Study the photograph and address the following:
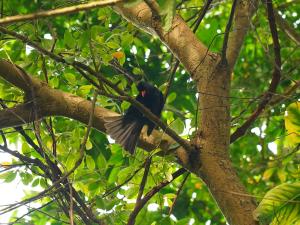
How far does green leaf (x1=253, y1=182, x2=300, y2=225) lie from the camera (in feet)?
5.77

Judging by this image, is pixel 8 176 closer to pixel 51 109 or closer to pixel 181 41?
pixel 51 109

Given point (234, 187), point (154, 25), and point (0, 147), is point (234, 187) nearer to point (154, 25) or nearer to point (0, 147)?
point (154, 25)

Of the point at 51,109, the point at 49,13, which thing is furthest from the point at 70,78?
the point at 49,13

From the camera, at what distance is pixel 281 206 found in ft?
5.88

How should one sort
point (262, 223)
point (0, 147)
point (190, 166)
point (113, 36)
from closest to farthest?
point (262, 223) → point (190, 166) → point (0, 147) → point (113, 36)

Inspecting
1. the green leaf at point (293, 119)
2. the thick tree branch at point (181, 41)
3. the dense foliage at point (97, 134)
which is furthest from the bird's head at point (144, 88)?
the green leaf at point (293, 119)

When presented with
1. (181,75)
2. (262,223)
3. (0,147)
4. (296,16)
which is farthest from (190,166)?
(296,16)

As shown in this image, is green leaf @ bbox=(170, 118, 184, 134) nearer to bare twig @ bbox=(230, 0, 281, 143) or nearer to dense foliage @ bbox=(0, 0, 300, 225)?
dense foliage @ bbox=(0, 0, 300, 225)

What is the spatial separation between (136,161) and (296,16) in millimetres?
2535

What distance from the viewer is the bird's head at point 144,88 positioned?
3631mm

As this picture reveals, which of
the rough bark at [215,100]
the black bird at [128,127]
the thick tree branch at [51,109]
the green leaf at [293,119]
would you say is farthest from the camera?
the black bird at [128,127]

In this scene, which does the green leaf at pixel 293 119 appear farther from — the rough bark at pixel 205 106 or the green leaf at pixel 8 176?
the green leaf at pixel 8 176

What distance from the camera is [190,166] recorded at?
2.16 m

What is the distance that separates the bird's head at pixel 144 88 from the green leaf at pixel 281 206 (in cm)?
194
